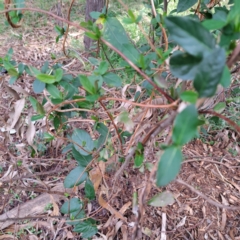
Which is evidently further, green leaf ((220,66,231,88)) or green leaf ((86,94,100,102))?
green leaf ((86,94,100,102))

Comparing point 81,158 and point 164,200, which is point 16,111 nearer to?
point 81,158

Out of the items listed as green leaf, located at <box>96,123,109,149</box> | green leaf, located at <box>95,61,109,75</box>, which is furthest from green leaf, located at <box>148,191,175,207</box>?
green leaf, located at <box>95,61,109,75</box>

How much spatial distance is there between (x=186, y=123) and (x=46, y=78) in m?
0.46

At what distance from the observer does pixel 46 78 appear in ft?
2.36

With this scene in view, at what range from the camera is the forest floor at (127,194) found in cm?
112

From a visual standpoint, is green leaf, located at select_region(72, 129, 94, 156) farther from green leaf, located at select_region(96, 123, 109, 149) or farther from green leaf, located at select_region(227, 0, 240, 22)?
green leaf, located at select_region(227, 0, 240, 22)

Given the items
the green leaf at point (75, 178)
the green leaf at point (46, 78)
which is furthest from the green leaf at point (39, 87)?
the green leaf at point (75, 178)

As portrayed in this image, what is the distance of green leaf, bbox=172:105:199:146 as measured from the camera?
0.35 metres

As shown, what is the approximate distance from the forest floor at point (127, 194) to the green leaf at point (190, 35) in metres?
0.65

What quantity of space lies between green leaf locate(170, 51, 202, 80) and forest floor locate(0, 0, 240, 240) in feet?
2.04

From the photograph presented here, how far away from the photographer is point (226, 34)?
448 millimetres

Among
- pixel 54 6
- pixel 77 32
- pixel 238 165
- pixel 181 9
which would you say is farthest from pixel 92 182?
pixel 54 6

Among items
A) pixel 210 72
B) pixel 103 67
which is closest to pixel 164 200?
pixel 103 67

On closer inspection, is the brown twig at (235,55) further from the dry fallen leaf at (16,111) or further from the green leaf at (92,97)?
the dry fallen leaf at (16,111)
